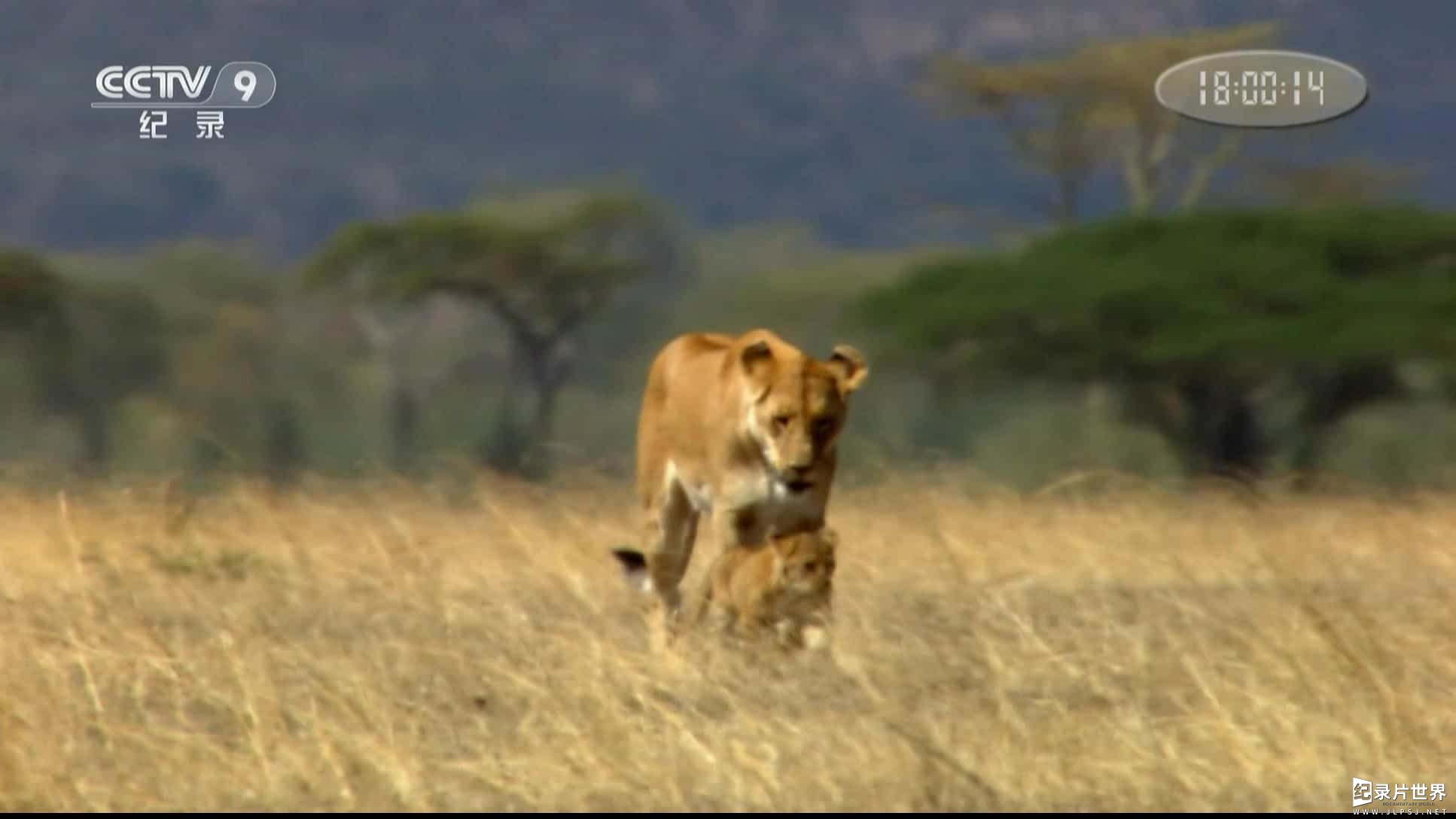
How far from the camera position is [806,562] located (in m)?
7.84

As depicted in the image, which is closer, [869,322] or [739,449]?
[739,449]

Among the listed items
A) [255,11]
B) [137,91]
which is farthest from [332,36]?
[137,91]

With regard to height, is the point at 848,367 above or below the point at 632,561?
above

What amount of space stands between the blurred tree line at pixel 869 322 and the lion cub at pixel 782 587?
38.0 feet

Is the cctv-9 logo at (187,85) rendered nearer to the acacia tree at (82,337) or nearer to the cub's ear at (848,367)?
the acacia tree at (82,337)

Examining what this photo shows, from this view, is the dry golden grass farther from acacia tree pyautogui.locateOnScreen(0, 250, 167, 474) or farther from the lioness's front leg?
acacia tree pyautogui.locateOnScreen(0, 250, 167, 474)

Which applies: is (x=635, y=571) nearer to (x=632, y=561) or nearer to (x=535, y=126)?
(x=632, y=561)

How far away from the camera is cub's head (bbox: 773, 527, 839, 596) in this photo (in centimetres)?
779

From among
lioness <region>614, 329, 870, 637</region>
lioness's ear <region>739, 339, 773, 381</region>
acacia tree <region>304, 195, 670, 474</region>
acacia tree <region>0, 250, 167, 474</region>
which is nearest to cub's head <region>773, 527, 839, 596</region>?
lioness <region>614, 329, 870, 637</region>

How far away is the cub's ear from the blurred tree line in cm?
1113

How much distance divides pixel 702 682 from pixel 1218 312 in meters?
16.3

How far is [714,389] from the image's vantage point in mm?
8555

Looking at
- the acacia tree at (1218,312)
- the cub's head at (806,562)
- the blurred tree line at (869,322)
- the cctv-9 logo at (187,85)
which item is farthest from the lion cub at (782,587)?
the cctv-9 logo at (187,85)

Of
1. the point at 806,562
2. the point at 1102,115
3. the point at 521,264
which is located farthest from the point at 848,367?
the point at 1102,115
